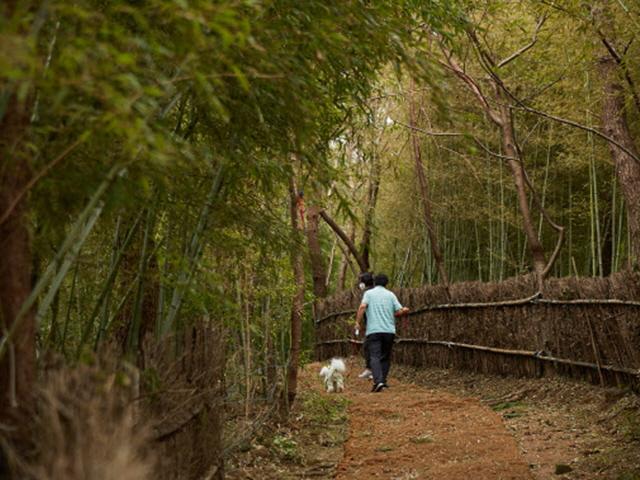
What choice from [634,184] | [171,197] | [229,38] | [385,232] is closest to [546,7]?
[634,184]

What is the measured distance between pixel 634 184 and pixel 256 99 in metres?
5.99

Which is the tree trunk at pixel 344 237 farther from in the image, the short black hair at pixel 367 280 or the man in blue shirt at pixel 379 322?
the man in blue shirt at pixel 379 322

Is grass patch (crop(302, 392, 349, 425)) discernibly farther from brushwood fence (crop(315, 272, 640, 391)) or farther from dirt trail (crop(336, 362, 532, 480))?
brushwood fence (crop(315, 272, 640, 391))

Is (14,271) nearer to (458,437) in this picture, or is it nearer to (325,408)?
(458,437)

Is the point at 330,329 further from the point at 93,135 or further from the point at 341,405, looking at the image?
the point at 93,135

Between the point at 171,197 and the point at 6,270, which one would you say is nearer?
the point at 6,270

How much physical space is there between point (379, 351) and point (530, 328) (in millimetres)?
1362

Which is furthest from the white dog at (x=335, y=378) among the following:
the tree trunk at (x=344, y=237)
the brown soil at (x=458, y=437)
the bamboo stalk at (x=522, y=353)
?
the tree trunk at (x=344, y=237)

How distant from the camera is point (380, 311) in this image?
25.8 feet

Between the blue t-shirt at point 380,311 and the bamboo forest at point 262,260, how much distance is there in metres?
0.02

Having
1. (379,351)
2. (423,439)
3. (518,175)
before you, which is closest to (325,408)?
(379,351)

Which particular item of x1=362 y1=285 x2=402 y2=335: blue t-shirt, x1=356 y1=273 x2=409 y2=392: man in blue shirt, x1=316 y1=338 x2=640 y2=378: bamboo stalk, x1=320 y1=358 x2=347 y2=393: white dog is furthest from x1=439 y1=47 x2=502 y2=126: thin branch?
x1=320 y1=358 x2=347 y2=393: white dog

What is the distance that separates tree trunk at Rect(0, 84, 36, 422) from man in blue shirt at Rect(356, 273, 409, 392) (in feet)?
19.1

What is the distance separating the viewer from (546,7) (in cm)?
607
